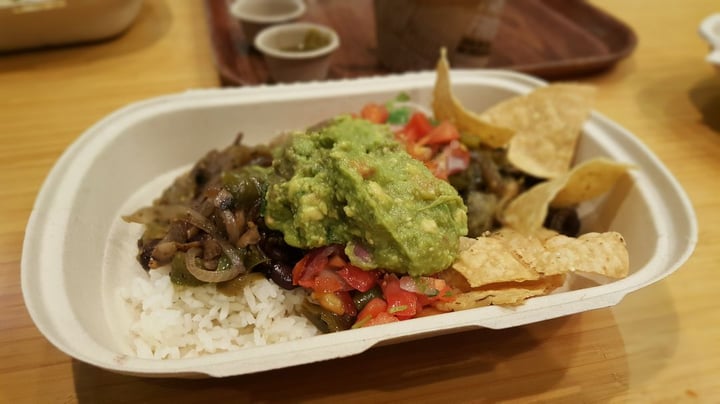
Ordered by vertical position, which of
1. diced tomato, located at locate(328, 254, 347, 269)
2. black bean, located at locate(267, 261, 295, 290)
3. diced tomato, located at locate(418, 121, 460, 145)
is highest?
diced tomato, located at locate(418, 121, 460, 145)

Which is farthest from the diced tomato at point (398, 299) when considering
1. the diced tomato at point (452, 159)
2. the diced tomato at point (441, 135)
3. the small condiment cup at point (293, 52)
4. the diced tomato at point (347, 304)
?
the small condiment cup at point (293, 52)

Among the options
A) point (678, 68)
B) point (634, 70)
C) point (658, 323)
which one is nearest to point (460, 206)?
point (658, 323)

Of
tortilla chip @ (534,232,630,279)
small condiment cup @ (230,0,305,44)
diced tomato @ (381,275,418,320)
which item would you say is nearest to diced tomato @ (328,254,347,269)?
diced tomato @ (381,275,418,320)

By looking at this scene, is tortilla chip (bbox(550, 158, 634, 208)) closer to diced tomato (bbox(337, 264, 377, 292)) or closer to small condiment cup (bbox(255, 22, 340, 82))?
diced tomato (bbox(337, 264, 377, 292))

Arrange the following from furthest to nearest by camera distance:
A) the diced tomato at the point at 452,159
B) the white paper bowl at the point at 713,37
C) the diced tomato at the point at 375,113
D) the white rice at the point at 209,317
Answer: the white paper bowl at the point at 713,37, the diced tomato at the point at 375,113, the diced tomato at the point at 452,159, the white rice at the point at 209,317

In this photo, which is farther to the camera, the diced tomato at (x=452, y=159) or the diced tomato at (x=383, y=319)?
the diced tomato at (x=452, y=159)

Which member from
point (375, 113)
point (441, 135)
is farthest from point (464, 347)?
point (375, 113)

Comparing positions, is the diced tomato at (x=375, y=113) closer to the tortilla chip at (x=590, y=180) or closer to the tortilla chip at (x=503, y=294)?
the tortilla chip at (x=590, y=180)
